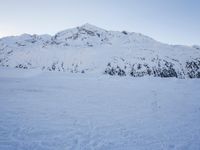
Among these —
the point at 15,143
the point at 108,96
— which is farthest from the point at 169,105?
the point at 15,143

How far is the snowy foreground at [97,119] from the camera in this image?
847 centimetres

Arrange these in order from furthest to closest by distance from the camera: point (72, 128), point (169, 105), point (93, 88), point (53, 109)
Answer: point (93, 88), point (169, 105), point (53, 109), point (72, 128)

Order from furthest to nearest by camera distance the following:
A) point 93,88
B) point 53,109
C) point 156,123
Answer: point 93,88 → point 53,109 → point 156,123

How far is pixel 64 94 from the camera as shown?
1742 centimetres

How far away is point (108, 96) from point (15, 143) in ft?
32.8

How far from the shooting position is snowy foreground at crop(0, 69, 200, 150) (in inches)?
333

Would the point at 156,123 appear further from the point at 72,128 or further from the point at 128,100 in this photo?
the point at 128,100

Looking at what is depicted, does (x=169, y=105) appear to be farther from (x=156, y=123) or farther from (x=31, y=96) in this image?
(x=31, y=96)

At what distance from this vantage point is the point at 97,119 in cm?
1139

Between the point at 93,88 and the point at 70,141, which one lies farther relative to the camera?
the point at 93,88

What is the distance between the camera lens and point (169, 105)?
15258 mm

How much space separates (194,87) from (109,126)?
46.1ft

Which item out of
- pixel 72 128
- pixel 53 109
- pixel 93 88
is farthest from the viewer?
pixel 93 88

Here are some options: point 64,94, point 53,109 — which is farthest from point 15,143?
point 64,94
